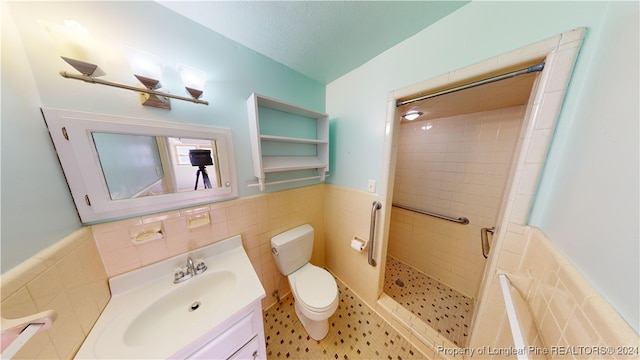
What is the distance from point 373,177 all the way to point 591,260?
3.17 ft

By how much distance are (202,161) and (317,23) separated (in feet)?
3.65

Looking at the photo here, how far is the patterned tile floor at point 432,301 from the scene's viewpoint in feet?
4.65


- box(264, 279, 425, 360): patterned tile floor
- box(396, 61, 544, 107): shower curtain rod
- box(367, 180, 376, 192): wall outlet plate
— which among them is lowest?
box(264, 279, 425, 360): patterned tile floor

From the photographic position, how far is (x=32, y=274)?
0.50 meters

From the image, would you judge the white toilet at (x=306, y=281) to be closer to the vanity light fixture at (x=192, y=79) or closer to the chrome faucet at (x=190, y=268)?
the chrome faucet at (x=190, y=268)

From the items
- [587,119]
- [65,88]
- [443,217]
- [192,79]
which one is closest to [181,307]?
[65,88]

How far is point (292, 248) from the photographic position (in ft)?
4.70

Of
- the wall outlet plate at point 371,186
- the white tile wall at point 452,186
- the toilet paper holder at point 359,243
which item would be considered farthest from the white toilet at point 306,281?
the white tile wall at point 452,186

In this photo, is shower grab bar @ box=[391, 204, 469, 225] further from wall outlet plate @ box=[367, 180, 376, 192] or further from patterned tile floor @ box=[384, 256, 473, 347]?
wall outlet plate @ box=[367, 180, 376, 192]

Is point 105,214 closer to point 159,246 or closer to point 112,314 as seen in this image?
point 159,246

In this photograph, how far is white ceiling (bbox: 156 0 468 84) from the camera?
833mm

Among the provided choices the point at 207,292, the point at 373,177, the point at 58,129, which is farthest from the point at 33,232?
the point at 373,177

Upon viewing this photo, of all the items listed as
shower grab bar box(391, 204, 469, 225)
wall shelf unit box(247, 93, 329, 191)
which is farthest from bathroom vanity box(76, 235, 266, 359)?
shower grab bar box(391, 204, 469, 225)

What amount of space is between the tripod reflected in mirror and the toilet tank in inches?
28.7
